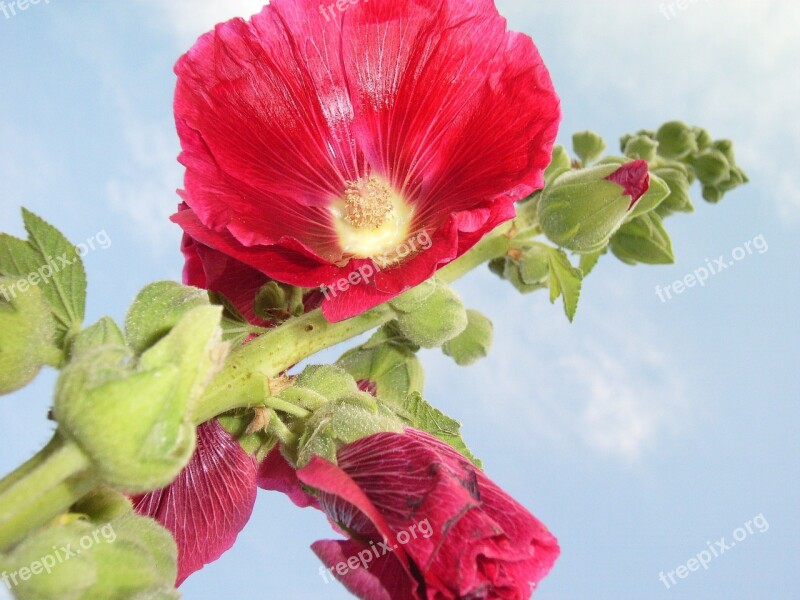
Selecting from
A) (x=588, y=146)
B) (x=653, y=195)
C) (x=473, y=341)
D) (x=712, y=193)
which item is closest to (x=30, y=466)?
(x=473, y=341)

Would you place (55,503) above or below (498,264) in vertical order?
above

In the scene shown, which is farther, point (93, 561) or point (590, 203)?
point (590, 203)

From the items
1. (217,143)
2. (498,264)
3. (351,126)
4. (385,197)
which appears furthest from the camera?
(498,264)

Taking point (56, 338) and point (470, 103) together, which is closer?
point (56, 338)

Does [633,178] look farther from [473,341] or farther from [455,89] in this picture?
[473,341]

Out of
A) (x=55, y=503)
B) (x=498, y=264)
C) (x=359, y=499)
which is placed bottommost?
(x=498, y=264)

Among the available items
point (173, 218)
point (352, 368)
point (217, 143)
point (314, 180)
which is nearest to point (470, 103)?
point (314, 180)

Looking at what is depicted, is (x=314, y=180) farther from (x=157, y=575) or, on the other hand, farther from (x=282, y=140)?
(x=157, y=575)
